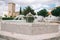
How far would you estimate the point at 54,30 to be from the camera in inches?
208

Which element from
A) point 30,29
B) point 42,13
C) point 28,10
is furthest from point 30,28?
point 42,13

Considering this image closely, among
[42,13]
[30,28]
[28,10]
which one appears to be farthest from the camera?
[42,13]

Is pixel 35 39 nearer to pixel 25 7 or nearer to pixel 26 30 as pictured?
pixel 26 30

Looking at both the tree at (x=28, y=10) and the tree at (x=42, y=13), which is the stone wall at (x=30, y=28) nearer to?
the tree at (x=28, y=10)

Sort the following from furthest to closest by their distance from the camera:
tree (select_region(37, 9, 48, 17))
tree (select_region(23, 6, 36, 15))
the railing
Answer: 1. tree (select_region(37, 9, 48, 17))
2. tree (select_region(23, 6, 36, 15))
3. the railing

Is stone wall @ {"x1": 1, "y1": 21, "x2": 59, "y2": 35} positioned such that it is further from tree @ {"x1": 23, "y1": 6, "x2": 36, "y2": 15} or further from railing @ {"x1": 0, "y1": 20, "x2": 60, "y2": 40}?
tree @ {"x1": 23, "y1": 6, "x2": 36, "y2": 15}

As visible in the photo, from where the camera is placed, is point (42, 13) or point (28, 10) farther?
point (42, 13)

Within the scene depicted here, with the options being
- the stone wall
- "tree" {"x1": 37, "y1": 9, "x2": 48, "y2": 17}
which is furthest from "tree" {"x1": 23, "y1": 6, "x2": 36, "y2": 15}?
the stone wall

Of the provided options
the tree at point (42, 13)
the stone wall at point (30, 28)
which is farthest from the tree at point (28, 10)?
the stone wall at point (30, 28)

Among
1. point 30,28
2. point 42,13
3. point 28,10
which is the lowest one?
point 42,13

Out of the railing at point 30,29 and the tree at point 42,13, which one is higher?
the railing at point 30,29

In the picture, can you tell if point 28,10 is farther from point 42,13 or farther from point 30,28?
point 30,28

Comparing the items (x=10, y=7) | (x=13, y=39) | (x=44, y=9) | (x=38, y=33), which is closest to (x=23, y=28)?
(x=38, y=33)

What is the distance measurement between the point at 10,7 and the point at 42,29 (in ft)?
102
